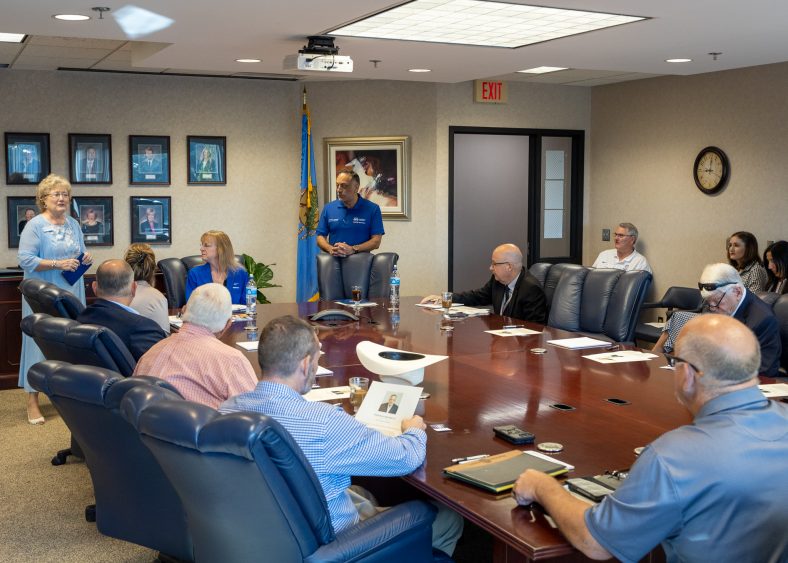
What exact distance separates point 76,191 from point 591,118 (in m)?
5.44

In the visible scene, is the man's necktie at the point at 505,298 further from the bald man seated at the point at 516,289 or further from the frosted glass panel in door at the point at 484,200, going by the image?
the frosted glass panel in door at the point at 484,200

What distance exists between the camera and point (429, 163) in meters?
9.16

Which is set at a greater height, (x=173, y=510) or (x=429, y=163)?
Result: (x=429, y=163)

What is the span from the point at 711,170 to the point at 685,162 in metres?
0.38

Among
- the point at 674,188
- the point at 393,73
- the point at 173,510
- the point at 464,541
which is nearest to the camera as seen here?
the point at 173,510

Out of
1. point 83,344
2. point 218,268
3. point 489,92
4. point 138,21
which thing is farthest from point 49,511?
point 489,92

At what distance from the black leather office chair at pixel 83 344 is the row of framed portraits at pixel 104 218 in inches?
169

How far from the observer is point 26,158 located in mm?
8336

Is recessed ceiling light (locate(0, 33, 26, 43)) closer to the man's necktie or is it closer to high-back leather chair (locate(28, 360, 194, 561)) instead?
the man's necktie

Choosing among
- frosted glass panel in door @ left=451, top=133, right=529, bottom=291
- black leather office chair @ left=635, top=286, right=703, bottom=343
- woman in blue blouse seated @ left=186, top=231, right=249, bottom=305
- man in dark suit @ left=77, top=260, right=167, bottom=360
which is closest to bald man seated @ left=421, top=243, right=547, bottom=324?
woman in blue blouse seated @ left=186, top=231, right=249, bottom=305

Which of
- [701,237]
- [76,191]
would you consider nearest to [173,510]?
[76,191]

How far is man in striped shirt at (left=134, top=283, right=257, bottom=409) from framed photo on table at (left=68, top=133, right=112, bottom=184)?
5269 mm

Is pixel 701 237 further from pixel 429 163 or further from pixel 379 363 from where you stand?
pixel 379 363

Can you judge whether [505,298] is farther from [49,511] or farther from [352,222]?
[49,511]
